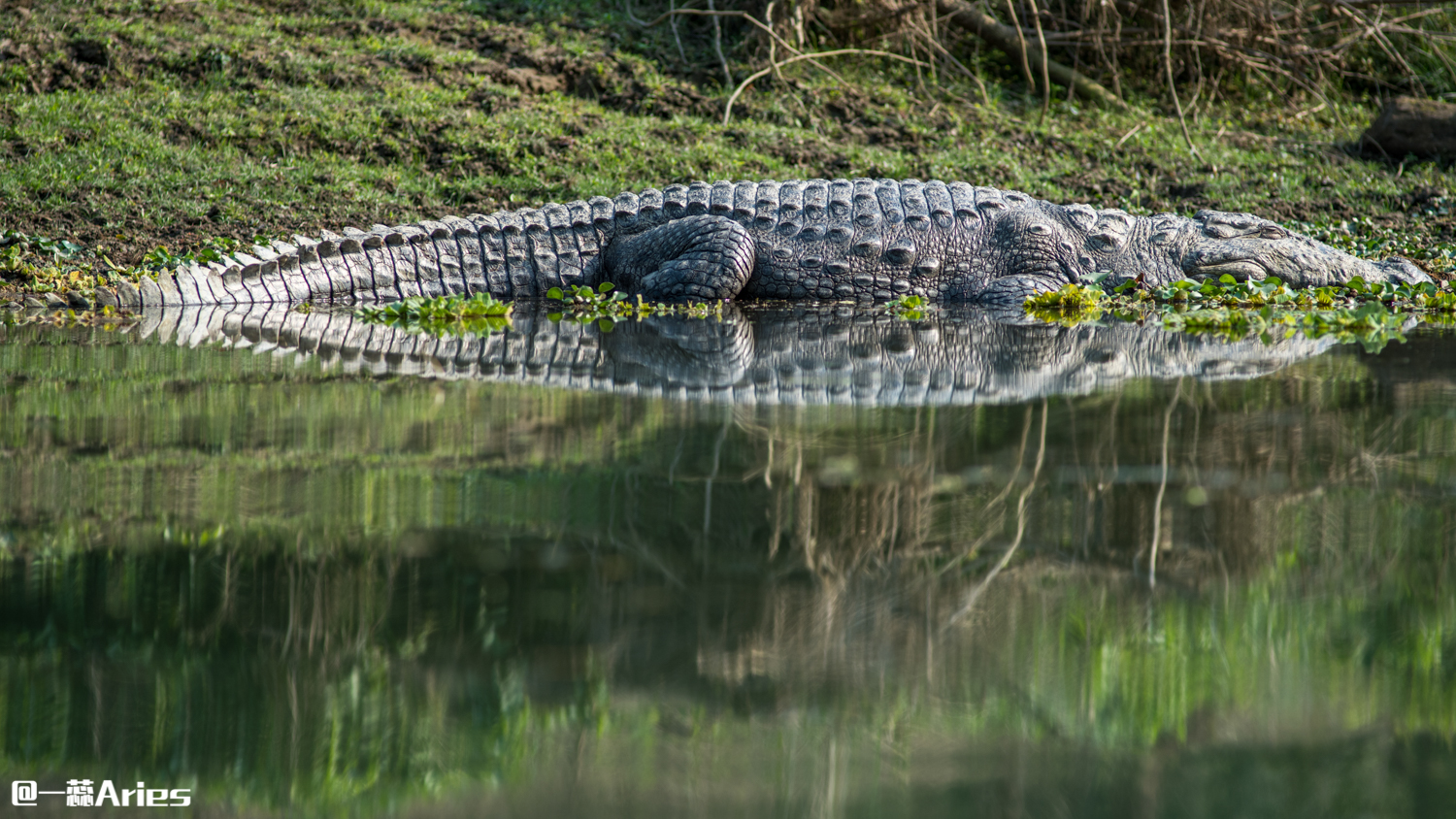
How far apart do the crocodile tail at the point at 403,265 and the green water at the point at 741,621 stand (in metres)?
4.21

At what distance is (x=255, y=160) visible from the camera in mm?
9398

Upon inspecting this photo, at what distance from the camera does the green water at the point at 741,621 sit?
1.16 meters

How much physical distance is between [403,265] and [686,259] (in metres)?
1.85

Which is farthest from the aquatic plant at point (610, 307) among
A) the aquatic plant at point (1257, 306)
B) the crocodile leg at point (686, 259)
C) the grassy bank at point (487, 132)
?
the grassy bank at point (487, 132)

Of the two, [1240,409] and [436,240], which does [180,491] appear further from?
[436,240]

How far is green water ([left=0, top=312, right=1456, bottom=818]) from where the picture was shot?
1.16 meters

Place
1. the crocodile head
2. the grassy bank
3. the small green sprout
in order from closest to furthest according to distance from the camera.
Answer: the small green sprout
the crocodile head
the grassy bank

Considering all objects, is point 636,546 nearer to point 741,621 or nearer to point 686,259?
point 741,621

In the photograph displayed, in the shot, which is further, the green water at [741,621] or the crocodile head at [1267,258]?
the crocodile head at [1267,258]

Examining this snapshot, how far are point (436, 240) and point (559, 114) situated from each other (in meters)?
3.97

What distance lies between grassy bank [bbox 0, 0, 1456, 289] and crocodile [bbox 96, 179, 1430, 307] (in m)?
1.59

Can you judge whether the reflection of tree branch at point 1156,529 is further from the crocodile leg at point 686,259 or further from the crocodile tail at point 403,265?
the crocodile tail at point 403,265

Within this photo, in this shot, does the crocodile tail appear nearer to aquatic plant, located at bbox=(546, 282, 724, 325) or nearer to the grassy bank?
aquatic plant, located at bbox=(546, 282, 724, 325)

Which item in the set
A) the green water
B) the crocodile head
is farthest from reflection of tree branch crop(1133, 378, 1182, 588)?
the crocodile head
